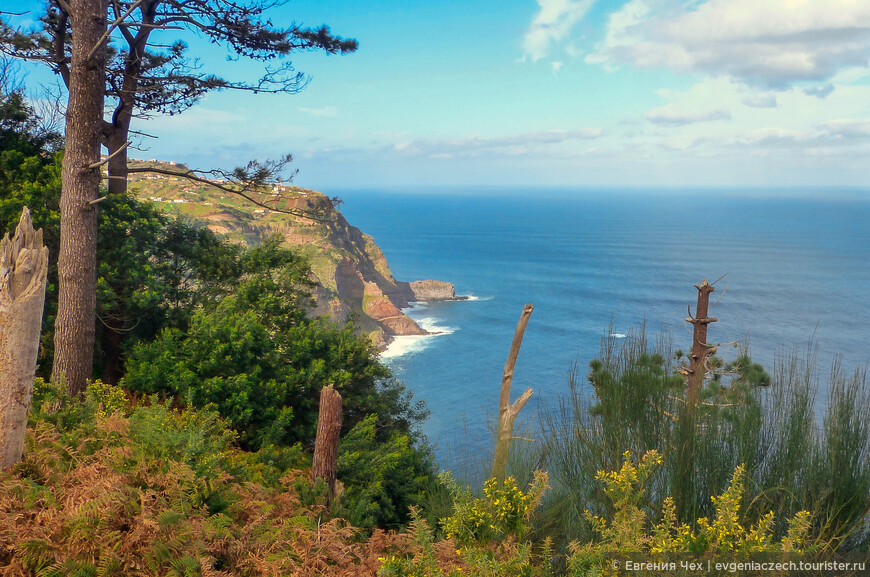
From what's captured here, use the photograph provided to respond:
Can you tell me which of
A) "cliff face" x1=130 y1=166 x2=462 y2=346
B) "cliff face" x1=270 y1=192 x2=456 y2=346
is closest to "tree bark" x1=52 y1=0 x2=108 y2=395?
"cliff face" x1=130 y1=166 x2=462 y2=346

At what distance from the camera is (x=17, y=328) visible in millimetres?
5141

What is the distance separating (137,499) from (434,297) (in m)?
79.2

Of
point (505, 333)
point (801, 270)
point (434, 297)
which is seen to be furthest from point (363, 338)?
point (801, 270)

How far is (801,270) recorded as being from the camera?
9262 centimetres

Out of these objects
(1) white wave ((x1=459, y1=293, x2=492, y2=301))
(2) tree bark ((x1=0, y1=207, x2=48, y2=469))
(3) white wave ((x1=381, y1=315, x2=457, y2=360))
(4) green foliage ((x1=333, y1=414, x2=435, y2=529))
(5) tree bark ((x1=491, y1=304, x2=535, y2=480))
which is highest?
(2) tree bark ((x1=0, y1=207, x2=48, y2=469))

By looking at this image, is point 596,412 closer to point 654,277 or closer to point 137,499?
point 137,499

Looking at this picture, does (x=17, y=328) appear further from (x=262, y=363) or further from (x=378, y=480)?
(x=378, y=480)

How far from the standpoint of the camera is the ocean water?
46.2m

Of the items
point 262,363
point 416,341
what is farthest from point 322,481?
point 416,341

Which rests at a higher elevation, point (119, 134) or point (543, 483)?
point (119, 134)

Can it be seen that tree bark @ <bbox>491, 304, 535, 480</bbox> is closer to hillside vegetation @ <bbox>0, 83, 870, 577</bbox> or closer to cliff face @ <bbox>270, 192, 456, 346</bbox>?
A: hillside vegetation @ <bbox>0, 83, 870, 577</bbox>

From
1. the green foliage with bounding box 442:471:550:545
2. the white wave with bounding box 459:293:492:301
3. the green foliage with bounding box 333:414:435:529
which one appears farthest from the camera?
the white wave with bounding box 459:293:492:301

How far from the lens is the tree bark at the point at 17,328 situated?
507 cm

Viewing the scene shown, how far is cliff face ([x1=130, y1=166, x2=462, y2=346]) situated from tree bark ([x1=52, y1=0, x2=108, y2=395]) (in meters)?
33.8
